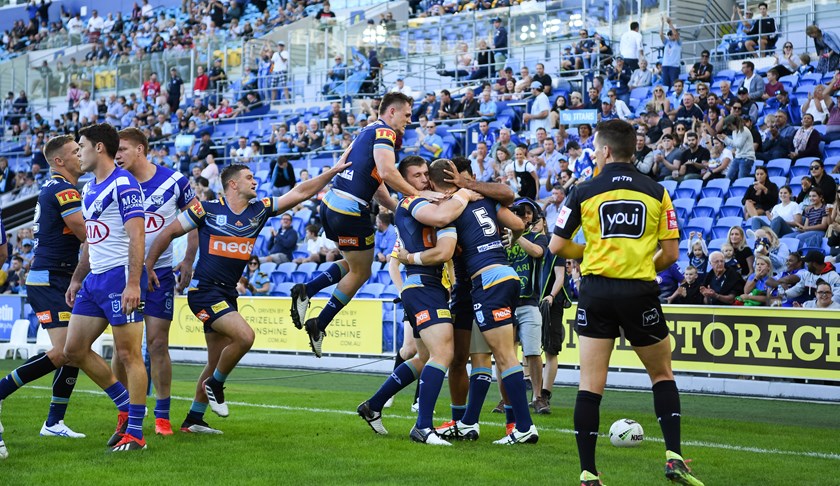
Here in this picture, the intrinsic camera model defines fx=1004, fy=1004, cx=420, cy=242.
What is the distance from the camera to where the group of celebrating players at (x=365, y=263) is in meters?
6.26

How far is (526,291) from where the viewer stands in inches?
432

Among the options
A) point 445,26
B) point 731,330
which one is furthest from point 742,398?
point 445,26

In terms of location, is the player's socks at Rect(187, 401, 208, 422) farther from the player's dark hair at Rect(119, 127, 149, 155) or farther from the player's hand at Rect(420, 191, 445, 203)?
the player's hand at Rect(420, 191, 445, 203)

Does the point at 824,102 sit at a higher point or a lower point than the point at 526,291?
higher

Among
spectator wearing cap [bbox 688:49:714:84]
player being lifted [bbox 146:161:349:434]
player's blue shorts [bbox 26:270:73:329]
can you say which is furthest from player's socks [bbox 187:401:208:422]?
spectator wearing cap [bbox 688:49:714:84]

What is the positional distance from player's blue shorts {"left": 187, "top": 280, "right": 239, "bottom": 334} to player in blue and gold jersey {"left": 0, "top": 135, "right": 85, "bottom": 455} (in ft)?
3.48

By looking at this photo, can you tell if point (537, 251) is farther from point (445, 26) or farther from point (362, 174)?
point (445, 26)

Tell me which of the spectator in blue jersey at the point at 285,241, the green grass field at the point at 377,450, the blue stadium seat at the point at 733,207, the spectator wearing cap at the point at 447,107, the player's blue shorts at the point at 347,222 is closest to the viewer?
the green grass field at the point at 377,450

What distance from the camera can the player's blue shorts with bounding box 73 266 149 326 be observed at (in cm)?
747

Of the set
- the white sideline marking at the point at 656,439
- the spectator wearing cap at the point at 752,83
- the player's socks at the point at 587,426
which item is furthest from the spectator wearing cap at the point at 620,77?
the player's socks at the point at 587,426

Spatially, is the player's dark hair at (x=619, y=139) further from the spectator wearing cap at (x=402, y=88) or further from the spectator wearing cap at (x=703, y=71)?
the spectator wearing cap at (x=402, y=88)

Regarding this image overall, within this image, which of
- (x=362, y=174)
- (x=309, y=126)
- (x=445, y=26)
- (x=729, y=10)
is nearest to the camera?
(x=362, y=174)

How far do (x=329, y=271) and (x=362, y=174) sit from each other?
1192 millimetres

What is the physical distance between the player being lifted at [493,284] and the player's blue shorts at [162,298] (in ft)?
7.03
